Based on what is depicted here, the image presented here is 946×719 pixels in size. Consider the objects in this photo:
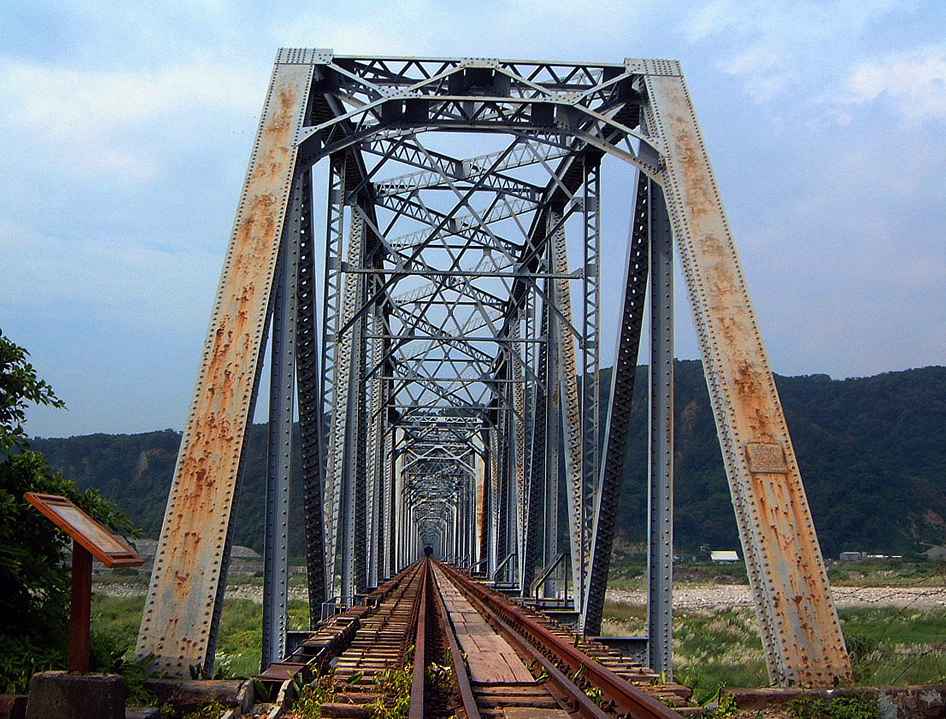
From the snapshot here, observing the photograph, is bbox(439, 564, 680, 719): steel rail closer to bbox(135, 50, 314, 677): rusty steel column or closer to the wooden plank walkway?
the wooden plank walkway

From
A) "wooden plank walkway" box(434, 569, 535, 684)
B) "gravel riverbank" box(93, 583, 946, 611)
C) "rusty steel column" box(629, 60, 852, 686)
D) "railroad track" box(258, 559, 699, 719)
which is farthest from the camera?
"gravel riverbank" box(93, 583, 946, 611)

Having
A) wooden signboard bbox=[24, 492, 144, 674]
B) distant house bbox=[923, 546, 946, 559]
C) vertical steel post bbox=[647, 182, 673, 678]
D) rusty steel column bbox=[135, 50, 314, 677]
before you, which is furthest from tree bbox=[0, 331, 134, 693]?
distant house bbox=[923, 546, 946, 559]

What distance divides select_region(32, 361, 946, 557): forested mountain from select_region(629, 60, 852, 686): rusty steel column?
65.3m

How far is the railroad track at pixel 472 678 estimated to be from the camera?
5.50 m

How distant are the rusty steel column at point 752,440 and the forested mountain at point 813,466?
65.3 meters

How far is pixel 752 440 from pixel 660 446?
238 centimetres

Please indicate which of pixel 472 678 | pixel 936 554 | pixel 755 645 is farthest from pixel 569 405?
pixel 936 554

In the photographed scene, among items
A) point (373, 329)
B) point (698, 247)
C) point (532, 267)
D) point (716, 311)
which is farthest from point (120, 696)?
point (373, 329)

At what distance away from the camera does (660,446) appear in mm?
9438

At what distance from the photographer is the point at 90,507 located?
637 centimetres

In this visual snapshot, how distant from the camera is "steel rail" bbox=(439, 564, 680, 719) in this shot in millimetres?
5121

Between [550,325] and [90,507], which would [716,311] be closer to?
[90,507]

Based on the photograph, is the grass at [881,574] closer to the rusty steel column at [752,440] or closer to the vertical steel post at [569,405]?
the vertical steel post at [569,405]

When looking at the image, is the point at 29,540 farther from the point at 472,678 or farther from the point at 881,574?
the point at 881,574
